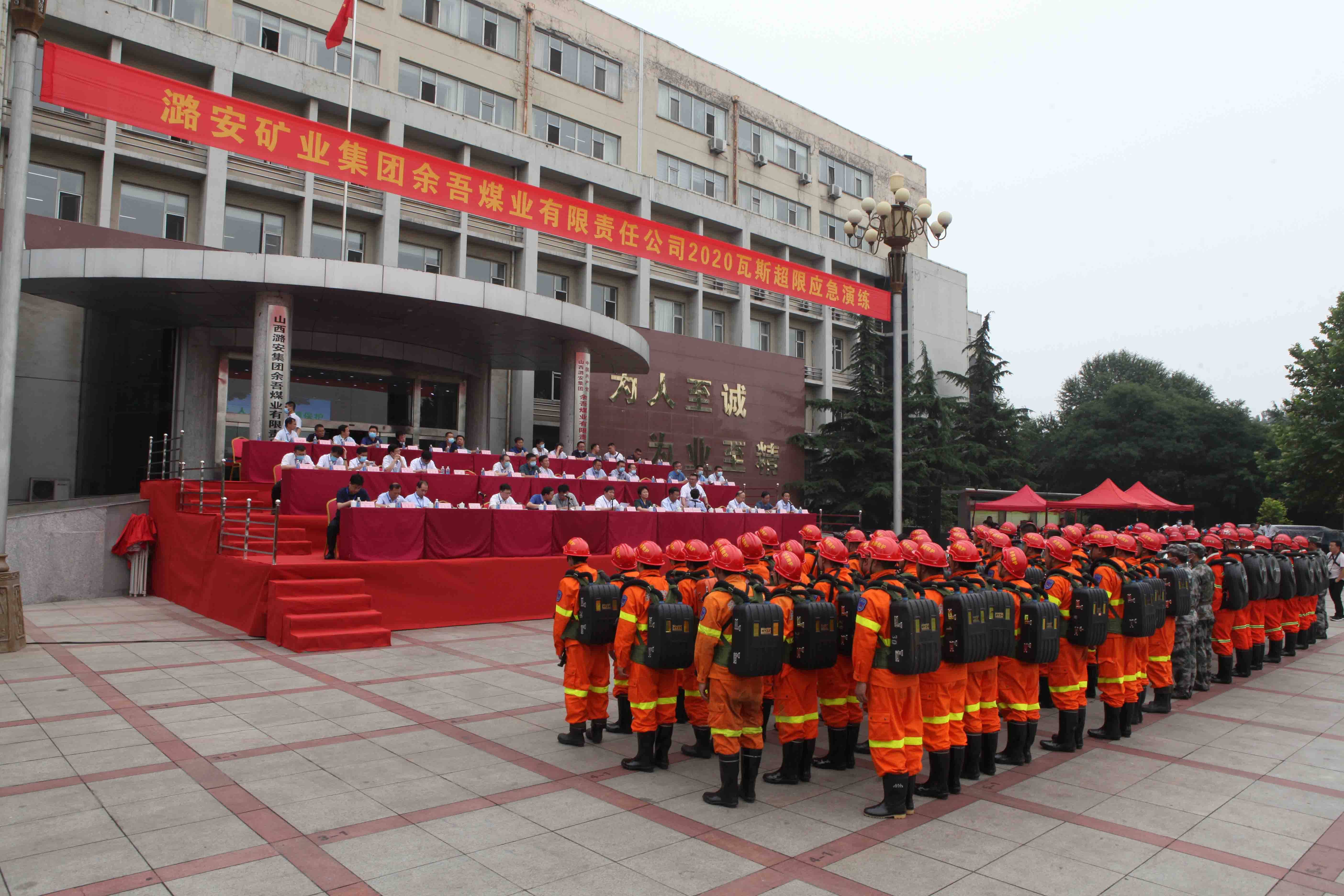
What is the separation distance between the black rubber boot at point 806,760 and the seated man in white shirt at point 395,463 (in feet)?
36.1

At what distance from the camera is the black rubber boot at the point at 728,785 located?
589 cm

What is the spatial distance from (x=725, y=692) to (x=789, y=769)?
108 centimetres

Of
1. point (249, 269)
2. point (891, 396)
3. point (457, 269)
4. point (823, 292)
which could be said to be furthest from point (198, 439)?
point (891, 396)

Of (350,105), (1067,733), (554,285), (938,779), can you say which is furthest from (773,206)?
(938,779)

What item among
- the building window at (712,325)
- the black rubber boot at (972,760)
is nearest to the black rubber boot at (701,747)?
the black rubber boot at (972,760)

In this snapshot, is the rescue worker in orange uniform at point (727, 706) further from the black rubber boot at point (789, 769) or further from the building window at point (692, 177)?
the building window at point (692, 177)

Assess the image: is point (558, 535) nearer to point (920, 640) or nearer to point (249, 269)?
point (249, 269)

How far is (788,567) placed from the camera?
6.63 m

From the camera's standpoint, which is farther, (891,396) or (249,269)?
(891,396)

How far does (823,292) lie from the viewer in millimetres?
19141

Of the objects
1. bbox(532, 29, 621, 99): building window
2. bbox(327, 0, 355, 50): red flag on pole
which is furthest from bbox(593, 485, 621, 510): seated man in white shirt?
bbox(532, 29, 621, 99): building window

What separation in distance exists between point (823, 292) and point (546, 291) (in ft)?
46.1

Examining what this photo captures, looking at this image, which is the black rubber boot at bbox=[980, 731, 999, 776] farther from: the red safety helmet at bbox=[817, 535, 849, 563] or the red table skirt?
the red table skirt

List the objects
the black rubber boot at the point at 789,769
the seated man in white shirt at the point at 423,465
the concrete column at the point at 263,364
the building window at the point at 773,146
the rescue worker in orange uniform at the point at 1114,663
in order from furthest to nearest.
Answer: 1. the building window at the point at 773,146
2. the concrete column at the point at 263,364
3. the seated man in white shirt at the point at 423,465
4. the rescue worker in orange uniform at the point at 1114,663
5. the black rubber boot at the point at 789,769
